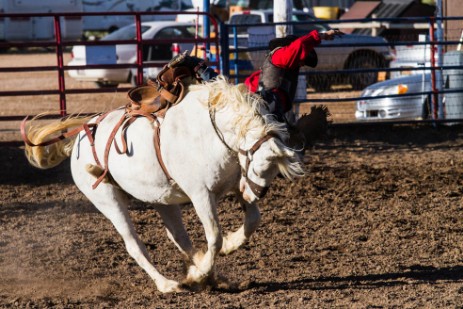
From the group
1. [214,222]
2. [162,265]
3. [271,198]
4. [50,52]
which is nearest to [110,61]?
[271,198]

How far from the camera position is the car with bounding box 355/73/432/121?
39.8ft

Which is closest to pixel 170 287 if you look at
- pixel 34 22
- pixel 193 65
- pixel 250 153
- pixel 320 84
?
pixel 250 153

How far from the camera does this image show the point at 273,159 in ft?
15.0

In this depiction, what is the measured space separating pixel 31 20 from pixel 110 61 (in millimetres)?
18684

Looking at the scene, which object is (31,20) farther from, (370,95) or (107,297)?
(107,297)

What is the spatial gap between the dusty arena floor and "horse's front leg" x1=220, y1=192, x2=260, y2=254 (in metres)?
0.26

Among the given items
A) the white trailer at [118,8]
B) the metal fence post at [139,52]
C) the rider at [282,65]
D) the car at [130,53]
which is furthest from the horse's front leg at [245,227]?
the white trailer at [118,8]

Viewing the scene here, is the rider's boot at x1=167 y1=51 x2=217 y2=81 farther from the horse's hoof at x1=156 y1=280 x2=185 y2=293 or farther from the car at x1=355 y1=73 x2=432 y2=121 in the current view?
the car at x1=355 y1=73 x2=432 y2=121

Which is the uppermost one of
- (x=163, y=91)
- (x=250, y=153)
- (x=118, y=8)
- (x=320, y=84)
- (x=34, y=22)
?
(x=118, y=8)

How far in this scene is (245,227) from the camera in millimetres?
5172

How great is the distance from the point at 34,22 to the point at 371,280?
2616cm

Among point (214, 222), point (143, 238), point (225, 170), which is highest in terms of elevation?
point (225, 170)

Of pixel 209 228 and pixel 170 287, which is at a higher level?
pixel 209 228

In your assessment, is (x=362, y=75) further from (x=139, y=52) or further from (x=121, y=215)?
(x=121, y=215)
